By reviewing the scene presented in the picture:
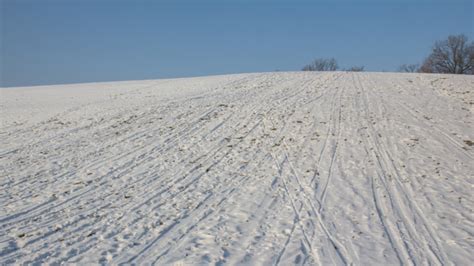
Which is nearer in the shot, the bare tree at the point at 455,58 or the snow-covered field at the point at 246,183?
the snow-covered field at the point at 246,183

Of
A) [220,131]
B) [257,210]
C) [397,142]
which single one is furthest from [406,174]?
[220,131]

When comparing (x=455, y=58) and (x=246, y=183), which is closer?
(x=246, y=183)

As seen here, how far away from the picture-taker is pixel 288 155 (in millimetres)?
13273

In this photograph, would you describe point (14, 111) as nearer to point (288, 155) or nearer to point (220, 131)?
point (220, 131)

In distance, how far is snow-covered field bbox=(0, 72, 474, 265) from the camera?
7266 millimetres

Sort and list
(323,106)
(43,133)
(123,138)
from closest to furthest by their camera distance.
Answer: (123,138) → (43,133) → (323,106)

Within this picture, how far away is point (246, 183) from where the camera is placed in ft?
35.6

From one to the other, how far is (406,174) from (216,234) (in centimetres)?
625

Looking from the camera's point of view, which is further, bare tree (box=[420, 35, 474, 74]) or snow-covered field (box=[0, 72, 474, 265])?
bare tree (box=[420, 35, 474, 74])

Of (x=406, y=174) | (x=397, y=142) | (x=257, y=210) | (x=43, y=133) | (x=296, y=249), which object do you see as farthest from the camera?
(x=43, y=133)

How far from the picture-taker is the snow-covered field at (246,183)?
7.27 meters

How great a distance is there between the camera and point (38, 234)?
7.76m

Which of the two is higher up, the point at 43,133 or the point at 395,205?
the point at 43,133

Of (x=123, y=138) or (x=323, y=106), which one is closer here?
(x=123, y=138)
